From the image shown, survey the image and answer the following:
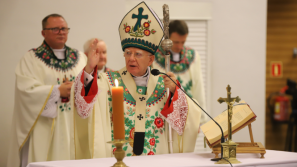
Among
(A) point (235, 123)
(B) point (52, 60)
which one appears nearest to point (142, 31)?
(A) point (235, 123)

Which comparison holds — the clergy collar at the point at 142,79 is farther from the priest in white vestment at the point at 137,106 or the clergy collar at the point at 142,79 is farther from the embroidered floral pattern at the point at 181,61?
the embroidered floral pattern at the point at 181,61

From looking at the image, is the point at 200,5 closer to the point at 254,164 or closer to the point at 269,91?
the point at 269,91

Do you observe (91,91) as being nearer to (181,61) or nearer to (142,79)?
(142,79)

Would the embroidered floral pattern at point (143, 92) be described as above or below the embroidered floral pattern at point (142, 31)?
below

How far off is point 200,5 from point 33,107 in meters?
3.09

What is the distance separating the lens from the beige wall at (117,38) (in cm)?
485

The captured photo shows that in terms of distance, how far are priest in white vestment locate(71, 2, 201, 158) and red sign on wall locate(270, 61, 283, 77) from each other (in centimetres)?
513

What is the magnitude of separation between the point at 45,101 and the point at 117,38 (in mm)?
1926

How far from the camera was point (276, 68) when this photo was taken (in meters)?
7.26

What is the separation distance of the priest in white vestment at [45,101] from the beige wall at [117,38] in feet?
3.76

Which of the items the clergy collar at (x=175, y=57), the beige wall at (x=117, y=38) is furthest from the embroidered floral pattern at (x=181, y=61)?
the beige wall at (x=117, y=38)

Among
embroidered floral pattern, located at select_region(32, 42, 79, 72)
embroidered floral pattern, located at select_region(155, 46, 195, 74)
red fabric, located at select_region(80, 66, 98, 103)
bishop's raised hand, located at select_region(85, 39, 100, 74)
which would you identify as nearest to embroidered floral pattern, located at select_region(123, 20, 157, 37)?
bishop's raised hand, located at select_region(85, 39, 100, 74)

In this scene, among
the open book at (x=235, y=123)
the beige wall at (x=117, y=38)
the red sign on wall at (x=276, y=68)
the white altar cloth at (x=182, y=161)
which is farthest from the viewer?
the red sign on wall at (x=276, y=68)

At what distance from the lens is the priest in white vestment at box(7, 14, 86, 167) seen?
3625mm
